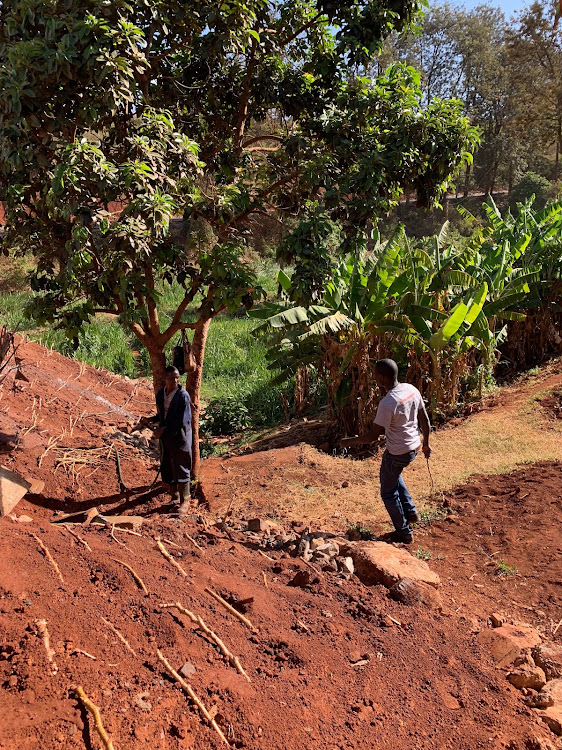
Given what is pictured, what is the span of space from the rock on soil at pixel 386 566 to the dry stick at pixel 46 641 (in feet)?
6.97

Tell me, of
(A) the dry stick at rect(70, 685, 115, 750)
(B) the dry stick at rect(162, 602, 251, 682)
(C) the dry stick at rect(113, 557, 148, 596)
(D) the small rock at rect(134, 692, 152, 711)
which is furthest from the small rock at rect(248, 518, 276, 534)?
(A) the dry stick at rect(70, 685, 115, 750)

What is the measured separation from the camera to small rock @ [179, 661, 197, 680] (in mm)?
2734

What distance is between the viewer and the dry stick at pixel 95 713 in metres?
2.29

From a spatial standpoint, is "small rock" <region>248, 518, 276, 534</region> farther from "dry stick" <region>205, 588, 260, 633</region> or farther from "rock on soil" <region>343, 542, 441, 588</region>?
"dry stick" <region>205, 588, 260, 633</region>

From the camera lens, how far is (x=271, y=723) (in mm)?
2656

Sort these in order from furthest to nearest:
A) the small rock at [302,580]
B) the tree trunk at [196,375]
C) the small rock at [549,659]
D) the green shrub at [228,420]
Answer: the green shrub at [228,420] < the tree trunk at [196,375] < the small rock at [302,580] < the small rock at [549,659]

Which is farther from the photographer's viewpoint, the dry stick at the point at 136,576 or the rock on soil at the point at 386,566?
the rock on soil at the point at 386,566

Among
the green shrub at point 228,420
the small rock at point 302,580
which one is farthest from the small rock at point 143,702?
the green shrub at point 228,420

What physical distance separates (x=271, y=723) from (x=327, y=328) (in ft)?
16.8

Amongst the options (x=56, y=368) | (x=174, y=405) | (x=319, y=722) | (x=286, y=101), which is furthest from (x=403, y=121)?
(x=56, y=368)

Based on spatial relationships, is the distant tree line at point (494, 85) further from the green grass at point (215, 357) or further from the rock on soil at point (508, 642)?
the rock on soil at point (508, 642)

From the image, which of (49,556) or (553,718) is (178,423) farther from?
(553,718)

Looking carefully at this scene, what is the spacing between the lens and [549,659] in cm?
351

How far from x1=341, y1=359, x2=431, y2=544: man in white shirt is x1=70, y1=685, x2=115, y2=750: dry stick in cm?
292
